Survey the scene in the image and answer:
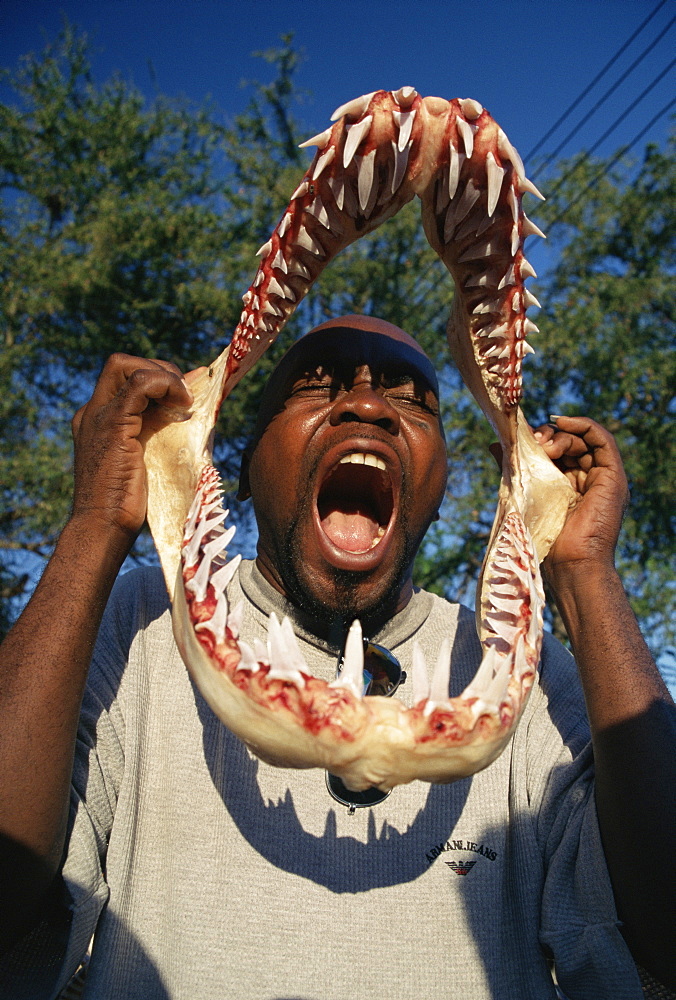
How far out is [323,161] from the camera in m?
1.74

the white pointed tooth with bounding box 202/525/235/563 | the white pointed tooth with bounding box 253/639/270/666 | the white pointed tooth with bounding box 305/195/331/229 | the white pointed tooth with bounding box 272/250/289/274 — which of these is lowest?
the white pointed tooth with bounding box 253/639/270/666

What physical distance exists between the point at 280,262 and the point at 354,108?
0.42 m

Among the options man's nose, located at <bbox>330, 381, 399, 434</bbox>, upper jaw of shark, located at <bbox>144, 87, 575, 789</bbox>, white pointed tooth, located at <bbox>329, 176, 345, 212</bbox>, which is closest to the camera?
upper jaw of shark, located at <bbox>144, 87, 575, 789</bbox>

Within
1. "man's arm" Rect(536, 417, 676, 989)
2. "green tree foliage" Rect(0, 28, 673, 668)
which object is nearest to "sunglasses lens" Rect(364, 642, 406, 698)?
"man's arm" Rect(536, 417, 676, 989)

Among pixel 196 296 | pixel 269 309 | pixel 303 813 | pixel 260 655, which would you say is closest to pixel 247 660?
pixel 260 655

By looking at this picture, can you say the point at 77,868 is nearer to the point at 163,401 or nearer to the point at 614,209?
the point at 163,401

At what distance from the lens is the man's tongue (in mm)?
2727

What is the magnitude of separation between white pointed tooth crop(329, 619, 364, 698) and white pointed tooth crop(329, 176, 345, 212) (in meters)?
1.05

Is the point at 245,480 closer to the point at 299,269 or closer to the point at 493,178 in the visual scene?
the point at 299,269

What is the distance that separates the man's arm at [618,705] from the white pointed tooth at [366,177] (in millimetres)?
923

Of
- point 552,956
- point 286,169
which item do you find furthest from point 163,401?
point 286,169

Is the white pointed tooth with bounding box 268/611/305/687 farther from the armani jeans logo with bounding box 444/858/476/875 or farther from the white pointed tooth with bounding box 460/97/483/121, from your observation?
the white pointed tooth with bounding box 460/97/483/121

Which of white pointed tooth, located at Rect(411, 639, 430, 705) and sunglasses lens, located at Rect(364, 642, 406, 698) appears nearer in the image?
white pointed tooth, located at Rect(411, 639, 430, 705)

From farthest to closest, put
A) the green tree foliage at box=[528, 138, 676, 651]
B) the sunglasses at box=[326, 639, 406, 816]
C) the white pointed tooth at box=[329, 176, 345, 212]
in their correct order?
the green tree foliage at box=[528, 138, 676, 651] < the sunglasses at box=[326, 639, 406, 816] < the white pointed tooth at box=[329, 176, 345, 212]
